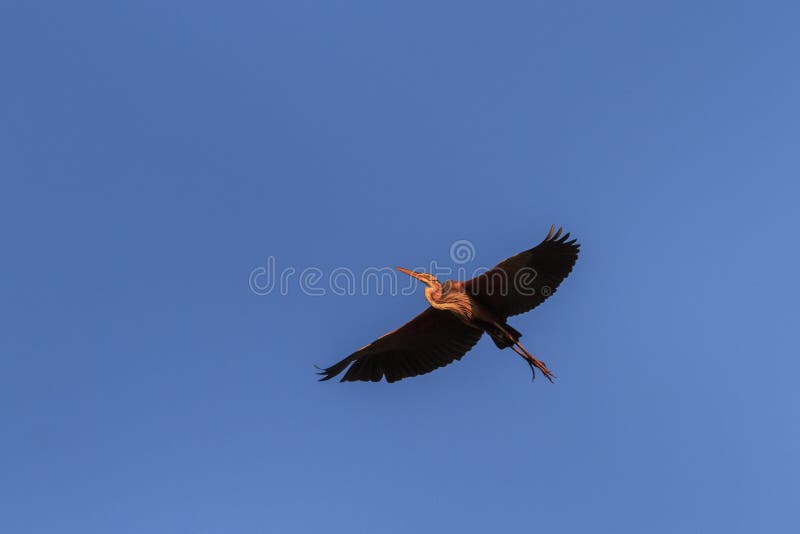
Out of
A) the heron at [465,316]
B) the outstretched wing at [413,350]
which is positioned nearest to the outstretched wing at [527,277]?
the heron at [465,316]

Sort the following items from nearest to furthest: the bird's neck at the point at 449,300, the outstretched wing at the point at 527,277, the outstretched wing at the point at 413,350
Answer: the outstretched wing at the point at 527,277
the bird's neck at the point at 449,300
the outstretched wing at the point at 413,350

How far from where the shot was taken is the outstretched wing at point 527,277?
1116cm

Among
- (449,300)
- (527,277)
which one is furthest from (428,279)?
(527,277)

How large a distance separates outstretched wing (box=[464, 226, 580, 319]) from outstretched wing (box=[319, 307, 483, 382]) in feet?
2.39

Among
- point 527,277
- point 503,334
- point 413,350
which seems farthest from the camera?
point 413,350

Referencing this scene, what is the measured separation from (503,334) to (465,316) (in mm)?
629

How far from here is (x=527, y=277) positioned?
37.6 ft

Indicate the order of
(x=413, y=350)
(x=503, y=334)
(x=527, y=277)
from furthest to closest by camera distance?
(x=413, y=350), (x=503, y=334), (x=527, y=277)

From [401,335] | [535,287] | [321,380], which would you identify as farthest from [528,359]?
[321,380]

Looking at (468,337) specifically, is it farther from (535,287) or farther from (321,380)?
(321,380)

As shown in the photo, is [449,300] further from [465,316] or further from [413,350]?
[413,350]

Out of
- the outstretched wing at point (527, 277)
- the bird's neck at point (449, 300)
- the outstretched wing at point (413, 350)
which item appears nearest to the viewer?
the outstretched wing at point (527, 277)

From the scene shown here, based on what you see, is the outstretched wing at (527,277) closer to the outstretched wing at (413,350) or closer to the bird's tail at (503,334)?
the bird's tail at (503,334)

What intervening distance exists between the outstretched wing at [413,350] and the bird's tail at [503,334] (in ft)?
1.27
